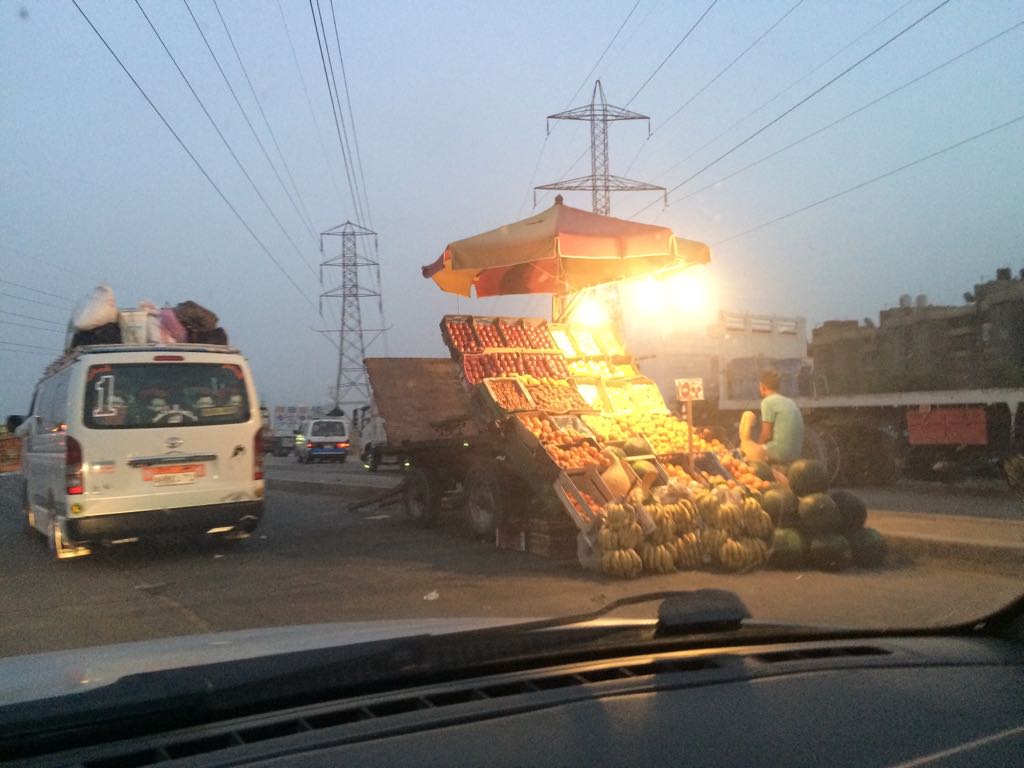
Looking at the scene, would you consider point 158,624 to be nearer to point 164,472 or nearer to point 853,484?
point 164,472

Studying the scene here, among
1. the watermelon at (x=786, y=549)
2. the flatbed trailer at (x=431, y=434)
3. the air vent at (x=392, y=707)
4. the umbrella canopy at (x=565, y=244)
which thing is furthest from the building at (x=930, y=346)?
the air vent at (x=392, y=707)

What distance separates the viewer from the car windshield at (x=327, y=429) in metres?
35.8

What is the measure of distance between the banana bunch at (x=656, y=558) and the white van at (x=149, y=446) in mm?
4243

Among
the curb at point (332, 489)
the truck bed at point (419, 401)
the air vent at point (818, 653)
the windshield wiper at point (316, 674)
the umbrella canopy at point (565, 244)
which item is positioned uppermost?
the umbrella canopy at point (565, 244)

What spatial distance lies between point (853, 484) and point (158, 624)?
12533 millimetres

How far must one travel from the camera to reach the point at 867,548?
27.0ft

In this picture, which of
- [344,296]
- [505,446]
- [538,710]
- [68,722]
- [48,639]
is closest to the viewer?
[68,722]

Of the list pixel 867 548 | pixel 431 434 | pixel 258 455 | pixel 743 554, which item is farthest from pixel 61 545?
pixel 867 548

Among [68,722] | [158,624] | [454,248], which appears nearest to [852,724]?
[68,722]

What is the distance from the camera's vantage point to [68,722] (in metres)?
2.00

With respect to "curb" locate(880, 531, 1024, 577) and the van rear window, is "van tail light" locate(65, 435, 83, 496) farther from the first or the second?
"curb" locate(880, 531, 1024, 577)

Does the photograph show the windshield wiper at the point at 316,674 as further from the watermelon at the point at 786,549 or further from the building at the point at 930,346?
the building at the point at 930,346

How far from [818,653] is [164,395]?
771 cm

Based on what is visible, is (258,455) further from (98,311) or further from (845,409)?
(845,409)
